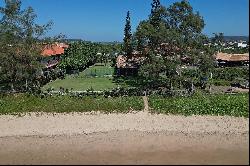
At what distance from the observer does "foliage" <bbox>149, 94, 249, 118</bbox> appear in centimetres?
3061

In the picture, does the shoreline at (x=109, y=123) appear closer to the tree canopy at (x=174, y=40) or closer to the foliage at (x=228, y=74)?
the tree canopy at (x=174, y=40)

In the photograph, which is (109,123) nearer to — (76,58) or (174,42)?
(174,42)

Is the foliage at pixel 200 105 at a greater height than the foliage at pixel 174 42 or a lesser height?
lesser

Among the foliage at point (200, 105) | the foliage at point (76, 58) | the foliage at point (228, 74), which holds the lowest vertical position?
the foliage at point (200, 105)

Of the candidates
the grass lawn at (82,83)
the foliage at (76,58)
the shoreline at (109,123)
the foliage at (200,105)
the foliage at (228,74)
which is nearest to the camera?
Answer: the shoreline at (109,123)

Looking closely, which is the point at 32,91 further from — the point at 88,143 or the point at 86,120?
the point at 88,143

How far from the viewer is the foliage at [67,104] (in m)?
32.1

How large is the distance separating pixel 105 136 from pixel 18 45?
53.7ft

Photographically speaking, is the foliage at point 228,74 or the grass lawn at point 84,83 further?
the foliage at point 228,74

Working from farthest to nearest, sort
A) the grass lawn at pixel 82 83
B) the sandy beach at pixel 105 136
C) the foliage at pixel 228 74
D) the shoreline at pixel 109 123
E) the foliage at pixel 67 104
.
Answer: the foliage at pixel 228 74 → the grass lawn at pixel 82 83 → the foliage at pixel 67 104 → the shoreline at pixel 109 123 → the sandy beach at pixel 105 136

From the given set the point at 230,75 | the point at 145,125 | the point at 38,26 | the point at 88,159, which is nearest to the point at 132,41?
the point at 38,26

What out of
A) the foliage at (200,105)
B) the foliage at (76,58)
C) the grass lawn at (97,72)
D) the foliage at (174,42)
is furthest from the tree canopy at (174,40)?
the foliage at (76,58)

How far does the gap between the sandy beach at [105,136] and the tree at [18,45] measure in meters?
7.51

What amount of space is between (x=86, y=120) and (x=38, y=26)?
534 inches
